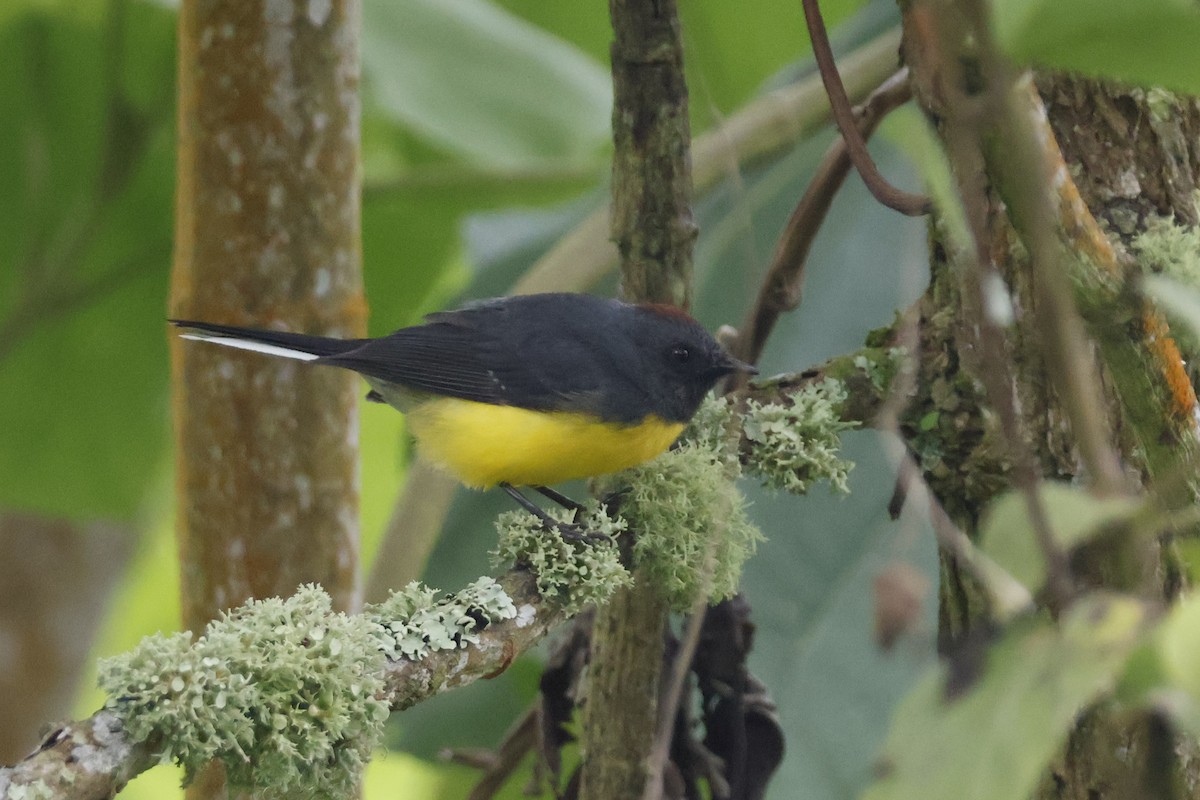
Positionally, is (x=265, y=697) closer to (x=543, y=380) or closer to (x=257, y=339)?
(x=257, y=339)

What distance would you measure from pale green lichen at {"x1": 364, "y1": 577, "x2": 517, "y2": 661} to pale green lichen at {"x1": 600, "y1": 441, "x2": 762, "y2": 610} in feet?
0.98

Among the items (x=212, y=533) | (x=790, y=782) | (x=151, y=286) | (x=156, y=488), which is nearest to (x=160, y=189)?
(x=151, y=286)

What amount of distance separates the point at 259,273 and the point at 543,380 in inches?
25.1

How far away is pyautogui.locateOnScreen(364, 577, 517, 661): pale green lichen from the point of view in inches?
63.4

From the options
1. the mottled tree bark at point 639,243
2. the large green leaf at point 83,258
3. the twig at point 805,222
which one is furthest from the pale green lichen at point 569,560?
the large green leaf at point 83,258

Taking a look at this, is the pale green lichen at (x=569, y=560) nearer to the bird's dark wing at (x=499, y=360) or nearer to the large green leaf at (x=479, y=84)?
the bird's dark wing at (x=499, y=360)

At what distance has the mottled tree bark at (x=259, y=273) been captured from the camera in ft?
7.68

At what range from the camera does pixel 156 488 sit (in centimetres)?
429

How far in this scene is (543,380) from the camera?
107 inches

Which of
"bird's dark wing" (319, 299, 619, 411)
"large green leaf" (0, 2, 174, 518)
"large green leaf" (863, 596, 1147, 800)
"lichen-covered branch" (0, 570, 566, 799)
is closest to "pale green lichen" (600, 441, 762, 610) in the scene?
"lichen-covered branch" (0, 570, 566, 799)

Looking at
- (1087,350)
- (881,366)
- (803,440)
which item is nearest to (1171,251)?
(1087,350)

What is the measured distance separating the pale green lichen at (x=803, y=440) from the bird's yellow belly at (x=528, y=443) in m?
0.37

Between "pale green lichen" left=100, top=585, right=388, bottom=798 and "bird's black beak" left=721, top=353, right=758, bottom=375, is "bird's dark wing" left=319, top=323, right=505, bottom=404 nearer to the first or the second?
"bird's black beak" left=721, top=353, right=758, bottom=375

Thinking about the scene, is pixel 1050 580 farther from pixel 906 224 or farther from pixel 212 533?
pixel 906 224
